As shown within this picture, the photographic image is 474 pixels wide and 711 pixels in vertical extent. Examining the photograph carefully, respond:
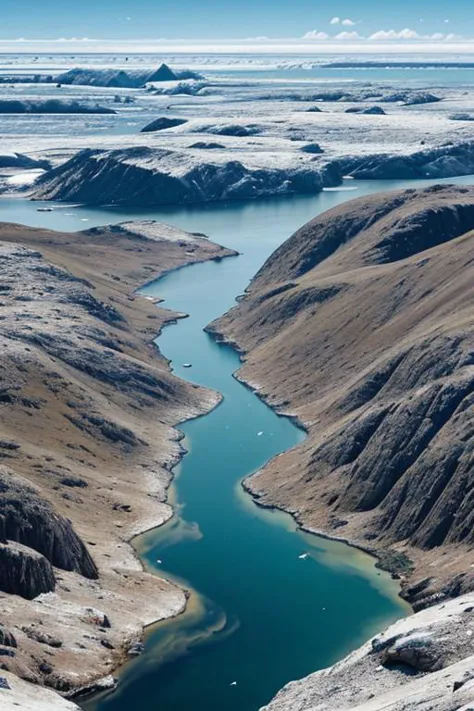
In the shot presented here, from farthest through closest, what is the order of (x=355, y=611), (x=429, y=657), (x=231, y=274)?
(x=231, y=274) → (x=355, y=611) → (x=429, y=657)


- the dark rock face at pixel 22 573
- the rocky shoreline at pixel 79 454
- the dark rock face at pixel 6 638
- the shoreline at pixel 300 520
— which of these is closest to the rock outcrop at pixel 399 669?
the rocky shoreline at pixel 79 454

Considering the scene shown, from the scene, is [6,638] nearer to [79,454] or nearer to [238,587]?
[238,587]

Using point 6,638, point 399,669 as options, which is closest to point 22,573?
point 6,638

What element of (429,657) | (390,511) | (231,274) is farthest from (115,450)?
(231,274)

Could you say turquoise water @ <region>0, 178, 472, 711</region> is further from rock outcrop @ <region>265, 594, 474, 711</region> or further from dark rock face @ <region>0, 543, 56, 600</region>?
dark rock face @ <region>0, 543, 56, 600</region>

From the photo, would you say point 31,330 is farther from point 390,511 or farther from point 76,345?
point 390,511

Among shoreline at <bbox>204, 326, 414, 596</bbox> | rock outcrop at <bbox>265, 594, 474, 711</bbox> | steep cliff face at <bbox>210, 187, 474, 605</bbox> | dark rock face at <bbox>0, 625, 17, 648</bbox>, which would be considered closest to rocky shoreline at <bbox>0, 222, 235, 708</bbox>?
dark rock face at <bbox>0, 625, 17, 648</bbox>

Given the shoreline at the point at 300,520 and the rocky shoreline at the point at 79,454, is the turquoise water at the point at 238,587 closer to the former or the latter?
the shoreline at the point at 300,520
